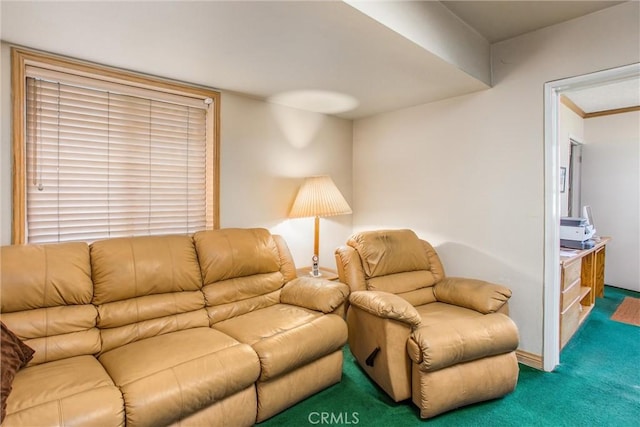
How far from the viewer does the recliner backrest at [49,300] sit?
5.23 feet

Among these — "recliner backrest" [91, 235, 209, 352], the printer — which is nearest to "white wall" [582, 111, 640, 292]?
the printer

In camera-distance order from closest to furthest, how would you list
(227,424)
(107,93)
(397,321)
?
(227,424), (397,321), (107,93)

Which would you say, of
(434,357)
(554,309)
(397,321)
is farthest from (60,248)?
(554,309)

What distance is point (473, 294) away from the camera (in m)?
2.30

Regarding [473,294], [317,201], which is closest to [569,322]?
[473,294]

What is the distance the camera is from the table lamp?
9.62 feet

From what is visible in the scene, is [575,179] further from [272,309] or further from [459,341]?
[272,309]

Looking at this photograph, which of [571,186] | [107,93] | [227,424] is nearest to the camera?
[227,424]

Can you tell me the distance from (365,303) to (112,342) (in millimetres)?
1455

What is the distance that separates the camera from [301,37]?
1.79m

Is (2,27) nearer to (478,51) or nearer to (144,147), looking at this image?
(144,147)

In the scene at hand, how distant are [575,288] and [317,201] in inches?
96.8

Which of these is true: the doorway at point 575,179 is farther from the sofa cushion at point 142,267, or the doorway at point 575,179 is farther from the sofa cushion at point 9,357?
the sofa cushion at point 9,357

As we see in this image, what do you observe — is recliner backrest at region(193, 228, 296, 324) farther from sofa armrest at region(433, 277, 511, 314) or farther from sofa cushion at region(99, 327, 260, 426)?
sofa armrest at region(433, 277, 511, 314)
